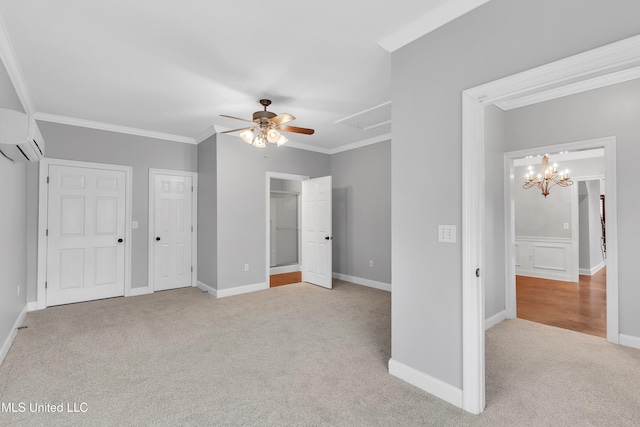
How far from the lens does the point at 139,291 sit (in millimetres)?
4867

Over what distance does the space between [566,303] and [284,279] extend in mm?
4681

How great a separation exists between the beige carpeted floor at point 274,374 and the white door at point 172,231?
1.28 metres

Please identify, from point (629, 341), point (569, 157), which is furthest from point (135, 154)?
point (569, 157)

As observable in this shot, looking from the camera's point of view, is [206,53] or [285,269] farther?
[285,269]

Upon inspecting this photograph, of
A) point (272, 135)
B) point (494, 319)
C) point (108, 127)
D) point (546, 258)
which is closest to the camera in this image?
point (272, 135)

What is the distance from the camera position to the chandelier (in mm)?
5677

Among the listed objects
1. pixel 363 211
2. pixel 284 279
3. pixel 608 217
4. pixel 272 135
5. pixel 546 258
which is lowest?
pixel 284 279

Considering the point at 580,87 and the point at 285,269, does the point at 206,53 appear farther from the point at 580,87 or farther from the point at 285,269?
the point at 285,269

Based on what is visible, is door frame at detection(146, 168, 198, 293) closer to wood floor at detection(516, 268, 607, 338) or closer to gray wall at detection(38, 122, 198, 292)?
gray wall at detection(38, 122, 198, 292)

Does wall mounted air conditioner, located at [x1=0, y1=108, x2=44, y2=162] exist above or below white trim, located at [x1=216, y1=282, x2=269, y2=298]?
above

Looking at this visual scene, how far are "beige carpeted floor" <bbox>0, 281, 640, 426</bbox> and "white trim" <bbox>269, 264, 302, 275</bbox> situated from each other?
3.13m

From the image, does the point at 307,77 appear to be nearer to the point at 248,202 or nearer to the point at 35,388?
the point at 248,202

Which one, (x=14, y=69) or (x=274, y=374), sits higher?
(x=14, y=69)

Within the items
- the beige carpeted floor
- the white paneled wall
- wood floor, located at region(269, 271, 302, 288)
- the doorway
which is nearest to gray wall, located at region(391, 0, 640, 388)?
the beige carpeted floor
